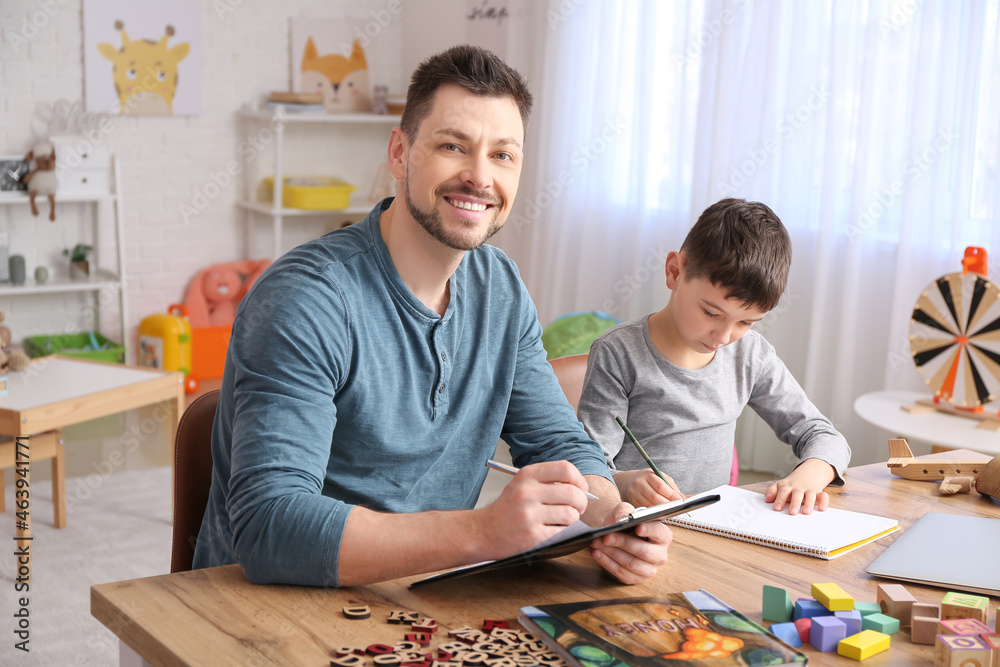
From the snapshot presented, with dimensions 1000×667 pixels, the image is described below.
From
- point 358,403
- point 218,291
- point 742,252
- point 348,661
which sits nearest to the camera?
point 348,661

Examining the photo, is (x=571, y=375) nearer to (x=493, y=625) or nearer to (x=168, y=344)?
(x=493, y=625)

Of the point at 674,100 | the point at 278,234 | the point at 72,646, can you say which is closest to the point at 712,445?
the point at 72,646

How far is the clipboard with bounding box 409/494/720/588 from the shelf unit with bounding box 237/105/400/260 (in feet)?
12.9

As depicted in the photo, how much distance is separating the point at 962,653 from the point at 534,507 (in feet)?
1.40

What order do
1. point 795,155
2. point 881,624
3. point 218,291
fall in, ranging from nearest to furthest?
point 881,624, point 795,155, point 218,291

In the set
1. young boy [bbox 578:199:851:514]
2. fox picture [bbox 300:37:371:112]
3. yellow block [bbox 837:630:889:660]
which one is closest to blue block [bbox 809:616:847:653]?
yellow block [bbox 837:630:889:660]

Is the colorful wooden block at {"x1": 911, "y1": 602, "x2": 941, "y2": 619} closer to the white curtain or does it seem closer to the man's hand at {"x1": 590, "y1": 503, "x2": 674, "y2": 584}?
the man's hand at {"x1": 590, "y1": 503, "x2": 674, "y2": 584}

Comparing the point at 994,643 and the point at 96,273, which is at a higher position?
the point at 994,643

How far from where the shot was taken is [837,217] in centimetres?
332

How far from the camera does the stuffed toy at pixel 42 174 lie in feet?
13.7

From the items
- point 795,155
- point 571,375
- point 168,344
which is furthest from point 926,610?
point 168,344

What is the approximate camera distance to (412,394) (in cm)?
128

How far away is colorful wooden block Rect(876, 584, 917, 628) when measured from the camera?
1.01 m

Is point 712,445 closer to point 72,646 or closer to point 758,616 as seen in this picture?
point 758,616
